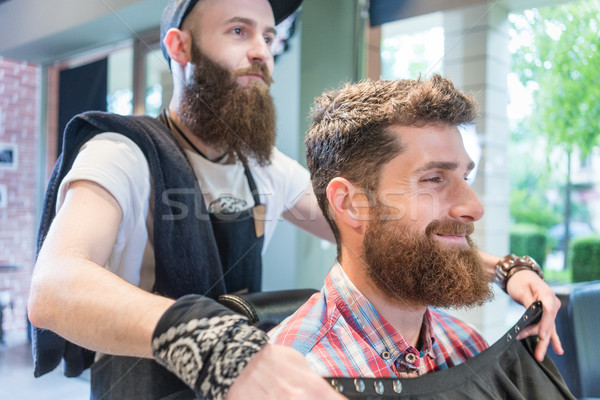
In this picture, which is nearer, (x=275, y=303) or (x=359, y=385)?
(x=359, y=385)

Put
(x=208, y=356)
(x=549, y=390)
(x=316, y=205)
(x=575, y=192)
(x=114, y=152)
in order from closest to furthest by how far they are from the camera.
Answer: (x=208, y=356)
(x=114, y=152)
(x=316, y=205)
(x=549, y=390)
(x=575, y=192)

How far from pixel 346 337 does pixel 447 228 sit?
23 cm

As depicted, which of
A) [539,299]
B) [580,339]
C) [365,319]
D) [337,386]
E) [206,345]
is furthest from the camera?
[580,339]

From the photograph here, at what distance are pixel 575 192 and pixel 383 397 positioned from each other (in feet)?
8.98

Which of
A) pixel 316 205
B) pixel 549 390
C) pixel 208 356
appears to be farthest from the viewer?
pixel 549 390

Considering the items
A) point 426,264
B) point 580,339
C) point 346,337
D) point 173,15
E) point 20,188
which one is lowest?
point 580,339

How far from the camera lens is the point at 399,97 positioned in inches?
27.9

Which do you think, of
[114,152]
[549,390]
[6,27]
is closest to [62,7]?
[6,27]

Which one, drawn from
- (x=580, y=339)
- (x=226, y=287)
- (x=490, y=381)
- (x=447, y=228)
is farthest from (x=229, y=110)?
(x=580, y=339)

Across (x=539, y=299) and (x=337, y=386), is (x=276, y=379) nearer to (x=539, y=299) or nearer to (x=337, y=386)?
(x=337, y=386)

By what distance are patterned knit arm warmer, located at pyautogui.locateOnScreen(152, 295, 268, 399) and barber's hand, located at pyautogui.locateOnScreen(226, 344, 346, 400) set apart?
11 mm

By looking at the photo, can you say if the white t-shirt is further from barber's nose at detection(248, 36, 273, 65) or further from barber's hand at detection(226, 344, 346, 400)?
barber's hand at detection(226, 344, 346, 400)

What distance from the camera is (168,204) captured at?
2.21ft

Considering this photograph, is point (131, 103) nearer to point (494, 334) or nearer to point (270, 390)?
point (270, 390)
